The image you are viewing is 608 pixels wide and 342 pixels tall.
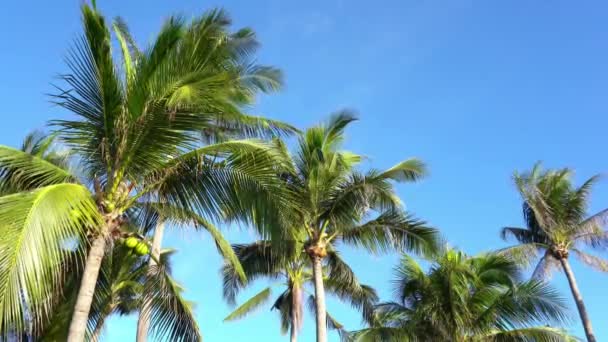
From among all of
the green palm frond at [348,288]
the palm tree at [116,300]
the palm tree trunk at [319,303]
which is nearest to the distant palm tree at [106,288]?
the palm tree at [116,300]

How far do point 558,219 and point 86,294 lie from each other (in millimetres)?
18955

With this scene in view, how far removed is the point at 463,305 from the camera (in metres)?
16.5

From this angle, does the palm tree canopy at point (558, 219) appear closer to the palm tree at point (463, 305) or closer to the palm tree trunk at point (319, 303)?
the palm tree at point (463, 305)

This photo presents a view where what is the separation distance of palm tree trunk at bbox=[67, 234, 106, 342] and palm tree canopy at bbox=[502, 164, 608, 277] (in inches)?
704

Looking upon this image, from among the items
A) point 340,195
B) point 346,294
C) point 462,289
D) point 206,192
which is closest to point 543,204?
point 462,289

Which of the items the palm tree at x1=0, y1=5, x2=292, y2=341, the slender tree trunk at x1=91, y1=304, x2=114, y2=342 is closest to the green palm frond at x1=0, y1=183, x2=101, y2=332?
the palm tree at x1=0, y1=5, x2=292, y2=341

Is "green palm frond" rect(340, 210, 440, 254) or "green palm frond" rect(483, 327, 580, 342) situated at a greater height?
"green palm frond" rect(340, 210, 440, 254)

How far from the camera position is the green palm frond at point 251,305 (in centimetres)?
2164

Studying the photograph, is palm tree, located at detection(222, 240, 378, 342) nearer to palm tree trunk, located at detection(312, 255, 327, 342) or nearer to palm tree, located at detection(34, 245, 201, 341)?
palm tree trunk, located at detection(312, 255, 327, 342)

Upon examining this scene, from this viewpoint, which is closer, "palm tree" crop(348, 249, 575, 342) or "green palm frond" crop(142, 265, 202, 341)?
"green palm frond" crop(142, 265, 202, 341)

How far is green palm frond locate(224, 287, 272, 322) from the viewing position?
21.6 m

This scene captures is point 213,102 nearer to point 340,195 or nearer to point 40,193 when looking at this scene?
point 40,193

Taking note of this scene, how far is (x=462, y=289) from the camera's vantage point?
16.8m

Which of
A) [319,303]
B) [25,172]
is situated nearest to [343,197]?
[319,303]
